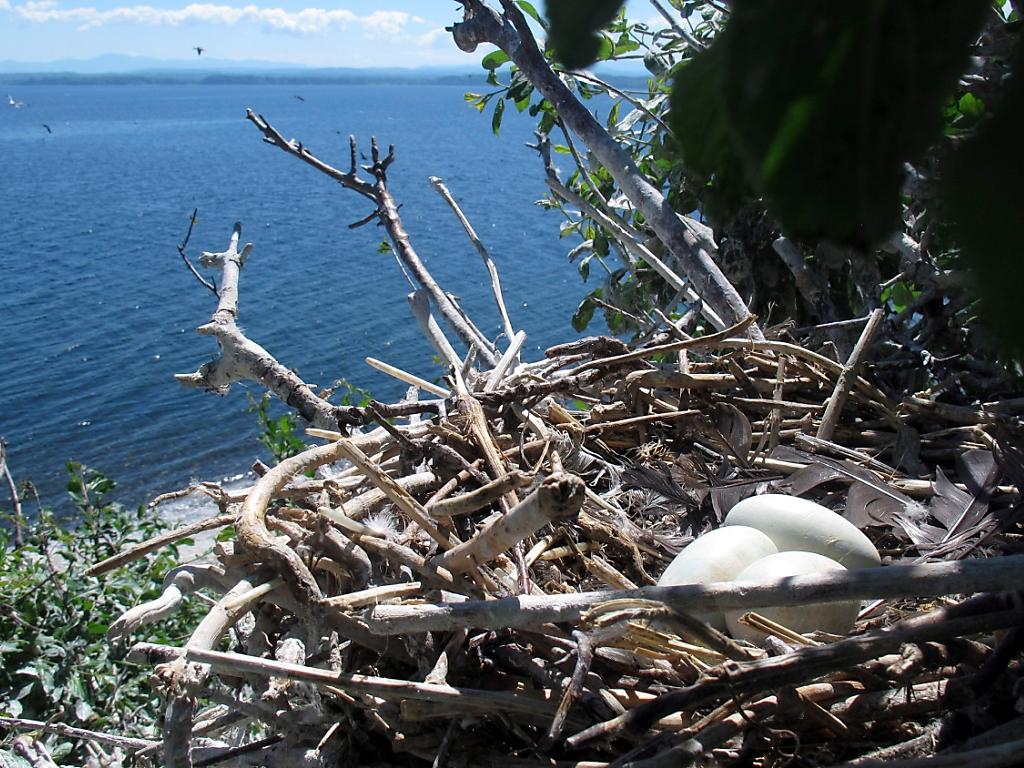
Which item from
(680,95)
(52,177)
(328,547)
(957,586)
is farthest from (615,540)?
(52,177)

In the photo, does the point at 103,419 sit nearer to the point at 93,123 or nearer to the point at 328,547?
the point at 328,547

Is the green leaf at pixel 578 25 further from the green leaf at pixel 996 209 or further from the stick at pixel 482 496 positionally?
the stick at pixel 482 496

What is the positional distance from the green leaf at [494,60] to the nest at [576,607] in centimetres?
188

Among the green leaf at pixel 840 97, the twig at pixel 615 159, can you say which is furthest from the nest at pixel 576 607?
the green leaf at pixel 840 97

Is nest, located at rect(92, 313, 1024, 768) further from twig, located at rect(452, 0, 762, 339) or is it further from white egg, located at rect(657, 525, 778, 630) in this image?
twig, located at rect(452, 0, 762, 339)

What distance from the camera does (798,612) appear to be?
62.1 inches

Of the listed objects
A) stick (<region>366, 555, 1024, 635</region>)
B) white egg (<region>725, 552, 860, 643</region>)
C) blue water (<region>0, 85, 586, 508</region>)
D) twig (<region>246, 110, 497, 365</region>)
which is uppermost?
twig (<region>246, 110, 497, 365</region>)

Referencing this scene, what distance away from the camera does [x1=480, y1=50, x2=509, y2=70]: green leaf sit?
3698mm

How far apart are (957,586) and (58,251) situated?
22.5 meters

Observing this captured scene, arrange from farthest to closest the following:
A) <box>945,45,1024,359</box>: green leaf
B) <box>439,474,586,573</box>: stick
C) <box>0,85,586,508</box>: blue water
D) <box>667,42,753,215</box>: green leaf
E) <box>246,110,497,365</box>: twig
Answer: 1. <box>0,85,586,508</box>: blue water
2. <box>246,110,497,365</box>: twig
3. <box>439,474,586,573</box>: stick
4. <box>667,42,753,215</box>: green leaf
5. <box>945,45,1024,359</box>: green leaf

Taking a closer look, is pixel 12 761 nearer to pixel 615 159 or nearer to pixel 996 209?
pixel 615 159

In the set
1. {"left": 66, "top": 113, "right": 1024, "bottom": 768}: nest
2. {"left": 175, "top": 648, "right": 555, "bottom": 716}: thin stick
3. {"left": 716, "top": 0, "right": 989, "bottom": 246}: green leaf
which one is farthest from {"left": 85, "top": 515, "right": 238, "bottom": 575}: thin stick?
{"left": 716, "top": 0, "right": 989, "bottom": 246}: green leaf

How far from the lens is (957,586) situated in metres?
1.21

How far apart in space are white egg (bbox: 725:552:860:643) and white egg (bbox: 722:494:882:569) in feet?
0.51
